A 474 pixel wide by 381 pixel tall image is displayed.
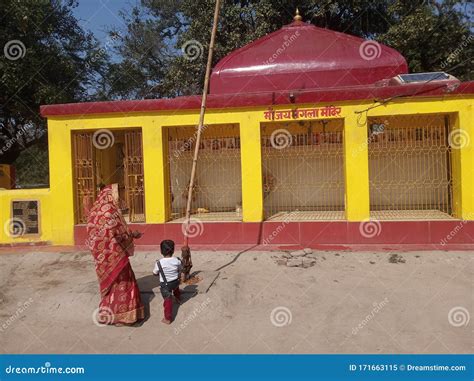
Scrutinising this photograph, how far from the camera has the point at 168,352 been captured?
4.86m

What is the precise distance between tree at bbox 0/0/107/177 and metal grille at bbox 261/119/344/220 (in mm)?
7891

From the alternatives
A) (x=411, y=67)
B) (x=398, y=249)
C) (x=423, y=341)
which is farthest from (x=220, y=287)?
(x=411, y=67)

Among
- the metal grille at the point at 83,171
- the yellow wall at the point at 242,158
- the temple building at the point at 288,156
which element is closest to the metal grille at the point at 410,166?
the temple building at the point at 288,156

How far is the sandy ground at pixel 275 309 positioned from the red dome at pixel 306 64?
396 centimetres

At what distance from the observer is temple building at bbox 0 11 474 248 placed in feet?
26.1

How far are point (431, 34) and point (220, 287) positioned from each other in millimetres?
12867

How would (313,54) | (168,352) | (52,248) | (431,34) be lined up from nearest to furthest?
(168,352), (52,248), (313,54), (431,34)

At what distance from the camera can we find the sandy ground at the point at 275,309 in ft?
16.4

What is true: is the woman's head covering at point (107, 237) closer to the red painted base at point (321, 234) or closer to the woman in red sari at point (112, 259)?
the woman in red sari at point (112, 259)

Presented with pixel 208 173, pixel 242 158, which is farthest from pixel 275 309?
pixel 208 173

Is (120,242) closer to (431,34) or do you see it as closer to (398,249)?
(398,249)

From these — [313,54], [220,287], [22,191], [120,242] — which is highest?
[313,54]

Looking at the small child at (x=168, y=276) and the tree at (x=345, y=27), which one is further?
the tree at (x=345, y=27)

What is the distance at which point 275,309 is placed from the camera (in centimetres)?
578
